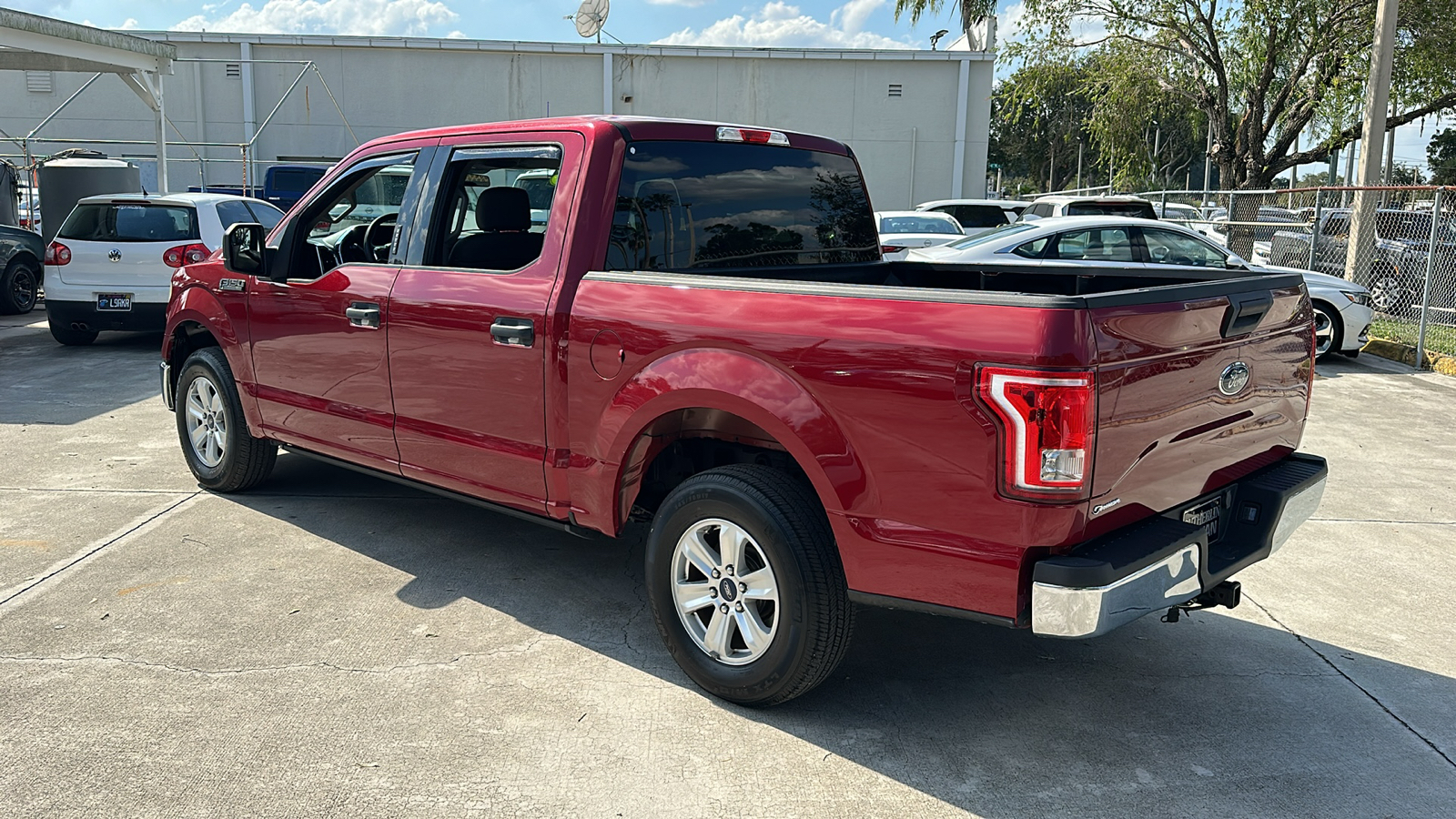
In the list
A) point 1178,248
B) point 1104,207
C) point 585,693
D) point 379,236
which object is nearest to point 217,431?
point 379,236

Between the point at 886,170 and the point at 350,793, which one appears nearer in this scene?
the point at 350,793

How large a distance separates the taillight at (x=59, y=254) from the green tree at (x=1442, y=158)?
6038 cm

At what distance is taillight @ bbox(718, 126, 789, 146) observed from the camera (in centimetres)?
451

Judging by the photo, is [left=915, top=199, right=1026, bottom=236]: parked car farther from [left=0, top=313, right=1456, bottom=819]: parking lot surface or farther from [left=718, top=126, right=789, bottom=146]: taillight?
[left=718, top=126, right=789, bottom=146]: taillight

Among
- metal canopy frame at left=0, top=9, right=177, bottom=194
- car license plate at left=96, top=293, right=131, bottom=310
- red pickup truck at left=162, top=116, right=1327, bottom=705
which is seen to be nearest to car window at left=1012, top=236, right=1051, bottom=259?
red pickup truck at left=162, top=116, right=1327, bottom=705

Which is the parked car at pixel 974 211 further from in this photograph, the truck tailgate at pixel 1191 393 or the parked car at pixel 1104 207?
the truck tailgate at pixel 1191 393

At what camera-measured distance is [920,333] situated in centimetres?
310

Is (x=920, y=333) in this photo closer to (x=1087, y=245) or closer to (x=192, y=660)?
(x=192, y=660)

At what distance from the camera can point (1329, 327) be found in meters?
11.8

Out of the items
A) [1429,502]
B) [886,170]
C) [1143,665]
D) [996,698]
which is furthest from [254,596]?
[886,170]

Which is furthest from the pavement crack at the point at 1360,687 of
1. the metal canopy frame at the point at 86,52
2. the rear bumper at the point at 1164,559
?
the metal canopy frame at the point at 86,52

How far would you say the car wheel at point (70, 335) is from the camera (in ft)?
39.0

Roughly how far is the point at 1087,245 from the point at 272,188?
17.6 m

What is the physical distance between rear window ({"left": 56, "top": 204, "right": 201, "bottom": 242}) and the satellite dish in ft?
54.2
